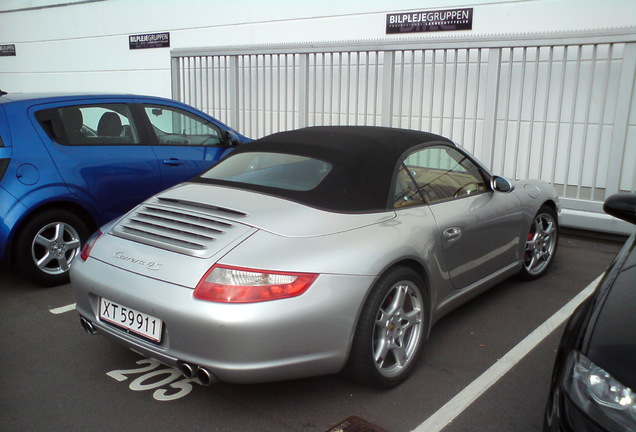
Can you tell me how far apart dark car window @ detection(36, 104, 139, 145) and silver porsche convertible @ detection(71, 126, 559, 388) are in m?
1.77

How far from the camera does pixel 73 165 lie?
5.04 meters

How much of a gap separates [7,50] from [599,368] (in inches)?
774

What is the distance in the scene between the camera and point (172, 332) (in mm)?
2854

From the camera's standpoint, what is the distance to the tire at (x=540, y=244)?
5.09 metres

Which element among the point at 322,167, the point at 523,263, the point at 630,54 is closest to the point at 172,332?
the point at 322,167

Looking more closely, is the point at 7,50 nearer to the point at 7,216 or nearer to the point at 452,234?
the point at 7,216

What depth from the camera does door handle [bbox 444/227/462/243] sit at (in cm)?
374

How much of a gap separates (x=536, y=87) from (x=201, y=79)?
5.47 m

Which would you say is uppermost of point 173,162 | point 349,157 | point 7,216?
point 349,157

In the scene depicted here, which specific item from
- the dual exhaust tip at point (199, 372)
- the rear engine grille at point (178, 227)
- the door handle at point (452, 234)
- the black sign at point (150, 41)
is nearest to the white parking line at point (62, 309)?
the rear engine grille at point (178, 227)

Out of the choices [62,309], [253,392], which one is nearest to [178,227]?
[253,392]

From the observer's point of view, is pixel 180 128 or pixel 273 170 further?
pixel 180 128

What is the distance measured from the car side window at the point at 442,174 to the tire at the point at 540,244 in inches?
37.3

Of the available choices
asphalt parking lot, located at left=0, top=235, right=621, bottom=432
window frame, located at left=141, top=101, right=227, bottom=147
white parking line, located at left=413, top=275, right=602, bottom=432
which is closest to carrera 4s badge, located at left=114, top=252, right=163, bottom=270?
asphalt parking lot, located at left=0, top=235, right=621, bottom=432
